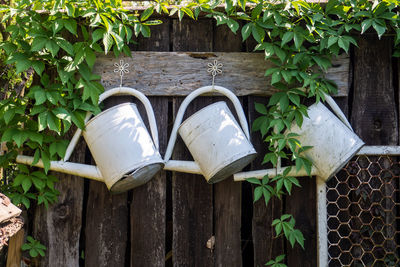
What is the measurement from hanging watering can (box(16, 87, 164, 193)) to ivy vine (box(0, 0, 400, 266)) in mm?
86

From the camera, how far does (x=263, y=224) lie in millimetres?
2113

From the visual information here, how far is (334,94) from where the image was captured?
213cm

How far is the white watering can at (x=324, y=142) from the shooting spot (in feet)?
6.41

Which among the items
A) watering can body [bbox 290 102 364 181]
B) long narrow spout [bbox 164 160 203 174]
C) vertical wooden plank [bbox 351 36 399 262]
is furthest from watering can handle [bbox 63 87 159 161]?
vertical wooden plank [bbox 351 36 399 262]

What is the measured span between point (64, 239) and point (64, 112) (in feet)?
1.89

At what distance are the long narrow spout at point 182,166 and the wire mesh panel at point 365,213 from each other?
1.94 feet

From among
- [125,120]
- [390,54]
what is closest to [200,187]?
[125,120]

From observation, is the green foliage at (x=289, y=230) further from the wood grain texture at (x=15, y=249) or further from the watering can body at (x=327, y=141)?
the wood grain texture at (x=15, y=249)

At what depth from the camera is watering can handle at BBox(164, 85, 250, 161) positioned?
6.81ft

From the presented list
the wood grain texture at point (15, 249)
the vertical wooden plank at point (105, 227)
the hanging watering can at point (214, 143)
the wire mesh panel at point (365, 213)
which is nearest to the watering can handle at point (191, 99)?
the hanging watering can at point (214, 143)

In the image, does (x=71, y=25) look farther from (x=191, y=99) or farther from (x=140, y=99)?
(x=191, y=99)

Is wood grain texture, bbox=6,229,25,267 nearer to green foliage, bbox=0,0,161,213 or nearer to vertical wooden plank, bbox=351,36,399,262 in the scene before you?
green foliage, bbox=0,0,161,213

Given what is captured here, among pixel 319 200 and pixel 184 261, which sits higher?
pixel 319 200

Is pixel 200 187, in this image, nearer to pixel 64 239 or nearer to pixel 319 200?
Answer: pixel 319 200
